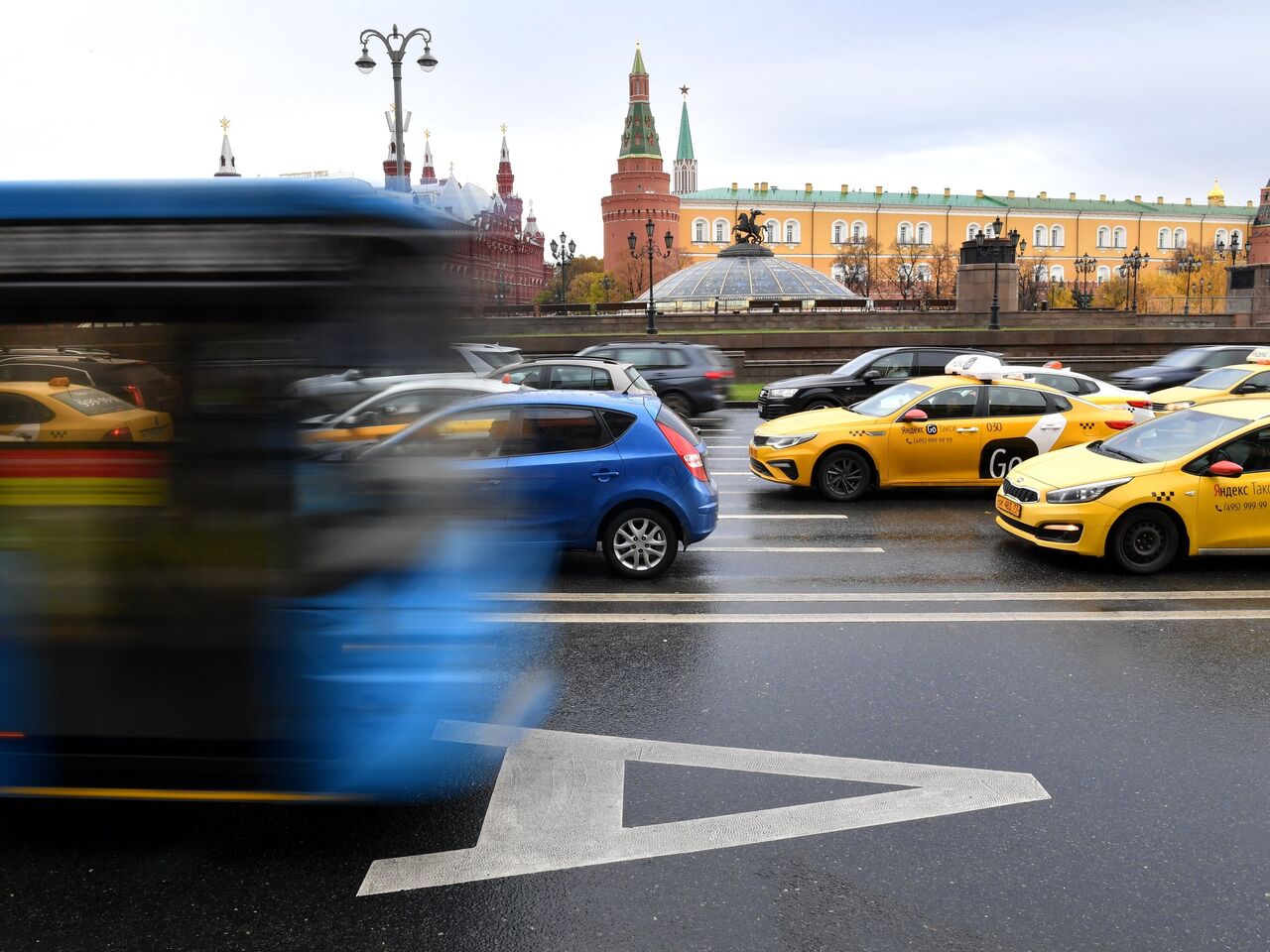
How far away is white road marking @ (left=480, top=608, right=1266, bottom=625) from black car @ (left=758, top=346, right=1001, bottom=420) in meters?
11.5

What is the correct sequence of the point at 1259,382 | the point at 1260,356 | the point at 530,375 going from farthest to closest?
1. the point at 1260,356
2. the point at 530,375
3. the point at 1259,382

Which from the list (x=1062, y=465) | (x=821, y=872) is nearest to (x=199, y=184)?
(x=821, y=872)

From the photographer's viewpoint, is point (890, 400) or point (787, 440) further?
point (890, 400)

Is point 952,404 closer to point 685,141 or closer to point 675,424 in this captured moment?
point 675,424

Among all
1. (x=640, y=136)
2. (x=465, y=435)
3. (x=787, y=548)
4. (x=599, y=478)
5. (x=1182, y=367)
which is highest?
(x=640, y=136)

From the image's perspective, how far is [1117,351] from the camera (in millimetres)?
30703

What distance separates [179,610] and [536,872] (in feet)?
5.39

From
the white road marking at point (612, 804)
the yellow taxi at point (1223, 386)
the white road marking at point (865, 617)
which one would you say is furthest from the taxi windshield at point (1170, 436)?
the yellow taxi at point (1223, 386)

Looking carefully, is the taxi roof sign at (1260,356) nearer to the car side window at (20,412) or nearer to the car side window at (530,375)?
the car side window at (530,375)

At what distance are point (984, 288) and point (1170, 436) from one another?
106 ft

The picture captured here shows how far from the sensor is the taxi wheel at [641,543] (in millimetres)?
8461

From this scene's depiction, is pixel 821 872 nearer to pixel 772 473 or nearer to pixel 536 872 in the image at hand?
pixel 536 872

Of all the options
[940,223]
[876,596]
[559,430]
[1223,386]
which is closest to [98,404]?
[559,430]

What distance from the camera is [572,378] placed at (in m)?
16.3
